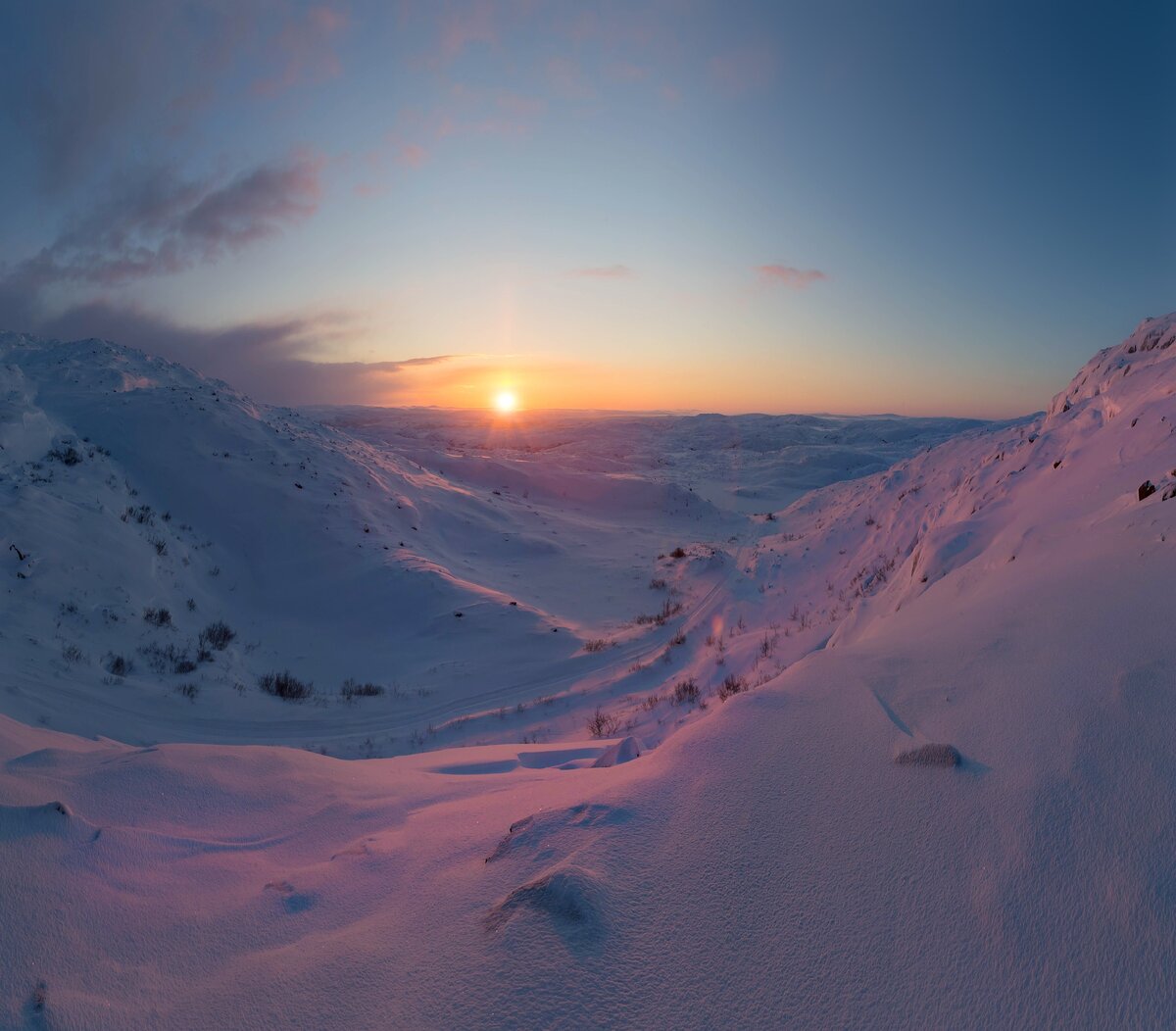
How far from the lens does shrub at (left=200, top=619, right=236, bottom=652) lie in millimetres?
9305

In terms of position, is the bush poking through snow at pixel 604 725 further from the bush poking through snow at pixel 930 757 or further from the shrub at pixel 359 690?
the bush poking through snow at pixel 930 757

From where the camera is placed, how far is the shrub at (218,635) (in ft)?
30.5

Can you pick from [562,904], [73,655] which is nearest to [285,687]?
[73,655]

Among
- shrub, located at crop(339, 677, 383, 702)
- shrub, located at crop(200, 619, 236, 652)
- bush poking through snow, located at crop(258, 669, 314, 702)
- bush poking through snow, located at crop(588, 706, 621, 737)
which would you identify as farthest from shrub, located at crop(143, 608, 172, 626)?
bush poking through snow, located at crop(588, 706, 621, 737)

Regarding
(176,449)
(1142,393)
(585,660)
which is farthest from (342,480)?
(1142,393)

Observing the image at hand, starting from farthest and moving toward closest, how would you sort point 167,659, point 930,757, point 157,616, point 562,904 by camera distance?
point 157,616 → point 167,659 → point 930,757 → point 562,904

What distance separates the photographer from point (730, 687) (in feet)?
22.5

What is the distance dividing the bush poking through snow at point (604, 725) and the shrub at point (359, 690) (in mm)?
3240

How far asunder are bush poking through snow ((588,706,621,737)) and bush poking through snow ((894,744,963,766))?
14.7 feet

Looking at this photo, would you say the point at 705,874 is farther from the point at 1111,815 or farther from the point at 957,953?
the point at 1111,815

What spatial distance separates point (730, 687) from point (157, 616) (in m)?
8.42

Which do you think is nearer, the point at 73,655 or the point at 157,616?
the point at 73,655

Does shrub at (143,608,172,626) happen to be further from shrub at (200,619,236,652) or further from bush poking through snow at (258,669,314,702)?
bush poking through snow at (258,669,314,702)

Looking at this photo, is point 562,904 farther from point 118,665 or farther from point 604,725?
point 118,665
